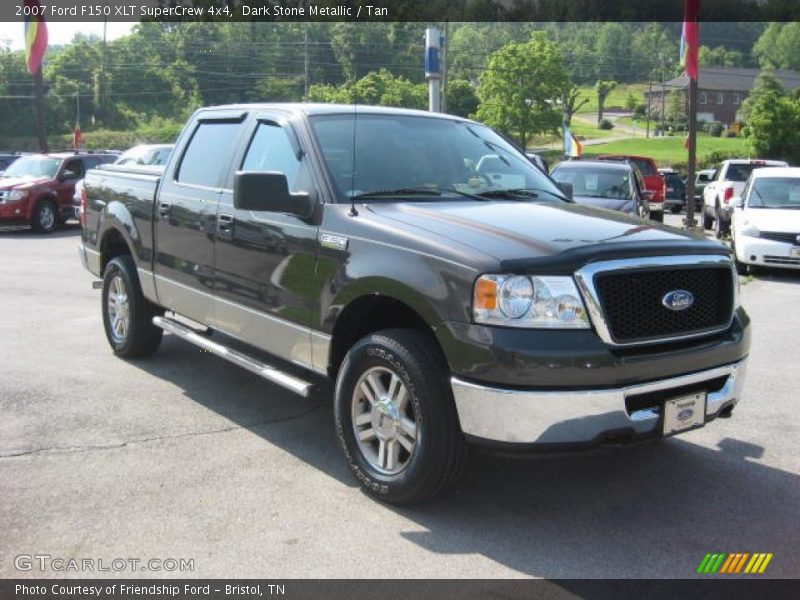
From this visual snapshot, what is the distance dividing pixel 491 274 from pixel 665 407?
→ 39.0 inches

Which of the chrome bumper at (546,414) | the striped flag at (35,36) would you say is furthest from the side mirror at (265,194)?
the striped flag at (35,36)

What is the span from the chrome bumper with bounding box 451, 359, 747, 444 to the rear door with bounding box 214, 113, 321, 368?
121cm

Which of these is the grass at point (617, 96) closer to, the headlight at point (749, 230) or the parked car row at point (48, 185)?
the parked car row at point (48, 185)

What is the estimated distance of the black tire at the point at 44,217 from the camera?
57.3 ft

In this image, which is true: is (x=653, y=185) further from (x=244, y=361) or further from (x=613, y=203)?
(x=244, y=361)

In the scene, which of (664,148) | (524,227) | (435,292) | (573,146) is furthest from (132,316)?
(664,148)

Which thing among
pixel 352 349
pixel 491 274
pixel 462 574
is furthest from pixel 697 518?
pixel 352 349

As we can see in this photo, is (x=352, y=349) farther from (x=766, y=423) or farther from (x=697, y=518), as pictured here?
(x=766, y=423)

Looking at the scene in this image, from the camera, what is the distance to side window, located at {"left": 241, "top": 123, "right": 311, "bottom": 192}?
4613 mm

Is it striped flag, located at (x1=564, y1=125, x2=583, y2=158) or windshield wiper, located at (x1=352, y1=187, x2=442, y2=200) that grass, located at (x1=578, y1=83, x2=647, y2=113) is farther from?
windshield wiper, located at (x1=352, y1=187, x2=442, y2=200)

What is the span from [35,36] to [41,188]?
321 inches

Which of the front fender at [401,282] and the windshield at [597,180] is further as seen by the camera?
the windshield at [597,180]

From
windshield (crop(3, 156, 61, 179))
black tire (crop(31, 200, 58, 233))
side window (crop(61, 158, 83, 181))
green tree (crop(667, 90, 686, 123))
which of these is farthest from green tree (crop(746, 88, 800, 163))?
green tree (crop(667, 90, 686, 123))

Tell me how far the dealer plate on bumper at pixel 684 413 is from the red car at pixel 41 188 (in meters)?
16.5
